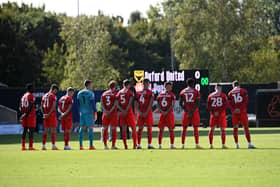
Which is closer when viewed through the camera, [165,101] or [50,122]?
[165,101]

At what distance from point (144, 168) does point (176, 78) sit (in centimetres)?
2912

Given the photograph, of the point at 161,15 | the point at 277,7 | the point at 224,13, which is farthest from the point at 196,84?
the point at 161,15

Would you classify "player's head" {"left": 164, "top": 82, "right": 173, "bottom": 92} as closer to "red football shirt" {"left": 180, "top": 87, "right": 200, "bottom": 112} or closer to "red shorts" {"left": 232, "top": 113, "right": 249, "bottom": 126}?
"red football shirt" {"left": 180, "top": 87, "right": 200, "bottom": 112}

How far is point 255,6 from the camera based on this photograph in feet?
286

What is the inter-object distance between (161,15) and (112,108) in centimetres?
10360

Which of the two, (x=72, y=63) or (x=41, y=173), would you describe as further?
(x=72, y=63)

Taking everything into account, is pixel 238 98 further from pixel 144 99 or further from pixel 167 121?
pixel 144 99

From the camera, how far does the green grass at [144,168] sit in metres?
18.7

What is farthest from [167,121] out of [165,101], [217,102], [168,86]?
[217,102]

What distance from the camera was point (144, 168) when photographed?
851 inches

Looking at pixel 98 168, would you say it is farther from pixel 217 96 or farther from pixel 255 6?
pixel 255 6

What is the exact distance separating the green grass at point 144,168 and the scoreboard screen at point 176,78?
2148cm

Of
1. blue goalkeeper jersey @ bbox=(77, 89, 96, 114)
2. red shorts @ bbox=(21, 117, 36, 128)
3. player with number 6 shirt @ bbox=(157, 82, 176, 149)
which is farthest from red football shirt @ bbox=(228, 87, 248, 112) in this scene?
red shorts @ bbox=(21, 117, 36, 128)

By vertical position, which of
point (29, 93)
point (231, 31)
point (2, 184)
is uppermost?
point (231, 31)
